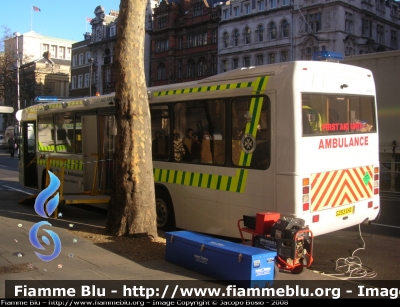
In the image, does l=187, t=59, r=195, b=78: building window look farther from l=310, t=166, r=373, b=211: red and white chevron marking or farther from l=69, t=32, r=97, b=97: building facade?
l=310, t=166, r=373, b=211: red and white chevron marking

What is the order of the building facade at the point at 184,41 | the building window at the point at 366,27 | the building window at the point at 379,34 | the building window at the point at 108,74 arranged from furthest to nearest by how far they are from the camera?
the building window at the point at 108,74 → the building facade at the point at 184,41 → the building window at the point at 379,34 → the building window at the point at 366,27

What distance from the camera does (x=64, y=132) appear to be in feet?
43.2

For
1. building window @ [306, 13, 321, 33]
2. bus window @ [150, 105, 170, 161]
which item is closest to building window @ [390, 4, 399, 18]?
building window @ [306, 13, 321, 33]

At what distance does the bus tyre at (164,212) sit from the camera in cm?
969

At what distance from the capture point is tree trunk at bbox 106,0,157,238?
8477 millimetres

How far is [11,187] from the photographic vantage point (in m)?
18.0

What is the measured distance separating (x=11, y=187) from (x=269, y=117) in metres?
13.6

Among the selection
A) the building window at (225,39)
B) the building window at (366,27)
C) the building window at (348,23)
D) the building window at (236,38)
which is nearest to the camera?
the building window at (348,23)

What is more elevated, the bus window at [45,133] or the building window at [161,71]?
the building window at [161,71]

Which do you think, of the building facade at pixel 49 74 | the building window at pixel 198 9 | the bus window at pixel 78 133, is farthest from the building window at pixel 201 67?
the bus window at pixel 78 133

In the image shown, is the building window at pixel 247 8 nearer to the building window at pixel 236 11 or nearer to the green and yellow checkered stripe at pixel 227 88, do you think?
the building window at pixel 236 11

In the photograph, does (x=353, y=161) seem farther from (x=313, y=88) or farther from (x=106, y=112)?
(x=106, y=112)

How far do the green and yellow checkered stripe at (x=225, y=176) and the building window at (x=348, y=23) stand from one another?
44188 millimetres

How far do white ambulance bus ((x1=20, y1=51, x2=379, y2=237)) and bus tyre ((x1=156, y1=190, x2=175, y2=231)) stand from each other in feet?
0.07
